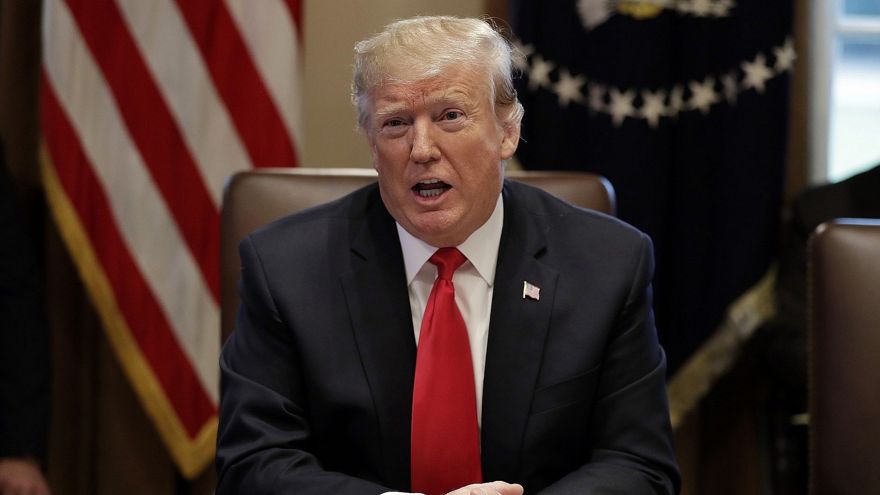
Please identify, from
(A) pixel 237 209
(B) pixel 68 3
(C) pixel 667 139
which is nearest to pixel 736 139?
(C) pixel 667 139

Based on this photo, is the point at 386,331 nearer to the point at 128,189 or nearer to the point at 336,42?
the point at 128,189

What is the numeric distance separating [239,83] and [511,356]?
1550mm

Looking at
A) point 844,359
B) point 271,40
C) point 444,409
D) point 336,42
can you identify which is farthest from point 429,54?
point 336,42

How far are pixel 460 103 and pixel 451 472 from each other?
0.61m

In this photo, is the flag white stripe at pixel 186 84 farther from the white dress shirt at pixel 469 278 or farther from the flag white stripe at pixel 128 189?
the white dress shirt at pixel 469 278

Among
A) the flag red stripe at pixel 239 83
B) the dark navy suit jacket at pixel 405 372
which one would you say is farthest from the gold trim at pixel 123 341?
the dark navy suit jacket at pixel 405 372

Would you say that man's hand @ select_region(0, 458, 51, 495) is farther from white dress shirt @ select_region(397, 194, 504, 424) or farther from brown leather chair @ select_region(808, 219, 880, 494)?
brown leather chair @ select_region(808, 219, 880, 494)

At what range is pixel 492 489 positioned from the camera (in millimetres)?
1644

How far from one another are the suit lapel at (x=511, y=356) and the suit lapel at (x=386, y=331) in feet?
0.45

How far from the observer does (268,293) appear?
1.85 meters

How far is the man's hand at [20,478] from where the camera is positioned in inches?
99.0

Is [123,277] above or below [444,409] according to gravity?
below

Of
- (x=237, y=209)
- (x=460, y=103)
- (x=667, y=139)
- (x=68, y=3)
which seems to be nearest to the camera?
(x=460, y=103)

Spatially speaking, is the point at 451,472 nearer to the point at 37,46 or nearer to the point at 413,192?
the point at 413,192
